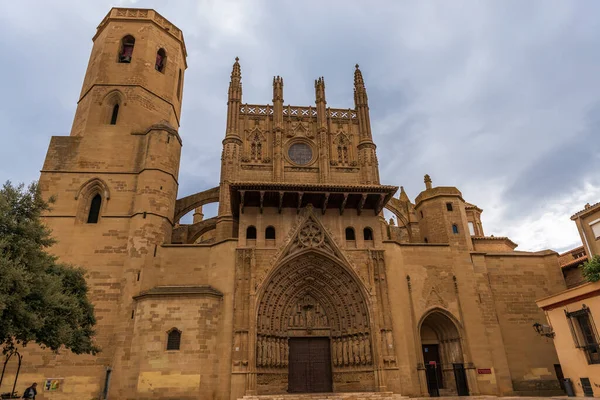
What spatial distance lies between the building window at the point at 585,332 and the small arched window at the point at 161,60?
24.0 m

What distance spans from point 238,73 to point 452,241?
16.1 meters

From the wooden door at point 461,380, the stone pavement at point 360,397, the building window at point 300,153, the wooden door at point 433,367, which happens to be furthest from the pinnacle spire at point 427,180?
the stone pavement at point 360,397

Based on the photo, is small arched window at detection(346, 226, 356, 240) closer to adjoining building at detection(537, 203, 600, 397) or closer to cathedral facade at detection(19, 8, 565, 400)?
cathedral facade at detection(19, 8, 565, 400)

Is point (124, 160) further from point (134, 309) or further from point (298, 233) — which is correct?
point (298, 233)

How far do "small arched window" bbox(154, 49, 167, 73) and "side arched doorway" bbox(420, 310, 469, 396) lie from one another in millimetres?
20273

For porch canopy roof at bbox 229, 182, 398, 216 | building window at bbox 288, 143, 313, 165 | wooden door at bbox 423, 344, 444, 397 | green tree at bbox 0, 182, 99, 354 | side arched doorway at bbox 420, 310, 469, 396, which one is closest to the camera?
green tree at bbox 0, 182, 99, 354

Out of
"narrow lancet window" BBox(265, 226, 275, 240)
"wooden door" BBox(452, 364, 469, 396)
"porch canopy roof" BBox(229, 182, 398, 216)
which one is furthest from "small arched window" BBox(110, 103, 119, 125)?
"wooden door" BBox(452, 364, 469, 396)

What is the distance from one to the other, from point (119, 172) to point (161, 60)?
869 cm

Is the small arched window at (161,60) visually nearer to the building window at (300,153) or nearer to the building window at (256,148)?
the building window at (256,148)

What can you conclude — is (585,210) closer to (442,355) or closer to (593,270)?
(593,270)

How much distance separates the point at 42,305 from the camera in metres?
10.9

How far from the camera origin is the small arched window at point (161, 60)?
2355 centimetres

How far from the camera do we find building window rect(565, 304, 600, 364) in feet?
46.4

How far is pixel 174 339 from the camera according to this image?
50.6ft
